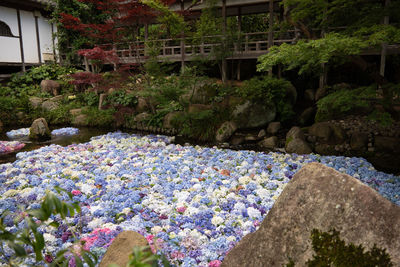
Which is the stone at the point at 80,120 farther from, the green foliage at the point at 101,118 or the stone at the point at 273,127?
the stone at the point at 273,127

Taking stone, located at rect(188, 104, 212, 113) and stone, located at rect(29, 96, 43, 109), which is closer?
stone, located at rect(188, 104, 212, 113)

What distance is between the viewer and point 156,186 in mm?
4906

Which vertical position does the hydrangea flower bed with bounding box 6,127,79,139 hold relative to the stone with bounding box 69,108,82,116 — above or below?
below

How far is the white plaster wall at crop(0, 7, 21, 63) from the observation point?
1478 centimetres

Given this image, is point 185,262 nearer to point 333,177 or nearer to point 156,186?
point 333,177

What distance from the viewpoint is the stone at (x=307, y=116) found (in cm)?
1070

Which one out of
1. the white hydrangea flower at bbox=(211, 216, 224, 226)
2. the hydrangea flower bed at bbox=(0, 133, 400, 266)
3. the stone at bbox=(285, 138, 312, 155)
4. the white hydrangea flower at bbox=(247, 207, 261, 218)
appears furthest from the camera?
the stone at bbox=(285, 138, 312, 155)

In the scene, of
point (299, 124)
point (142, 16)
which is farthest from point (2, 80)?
point (299, 124)

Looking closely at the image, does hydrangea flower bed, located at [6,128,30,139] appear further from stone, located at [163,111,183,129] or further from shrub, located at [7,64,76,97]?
stone, located at [163,111,183,129]

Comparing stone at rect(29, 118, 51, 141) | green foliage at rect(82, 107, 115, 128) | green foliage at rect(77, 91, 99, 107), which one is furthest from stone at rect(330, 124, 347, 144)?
green foliage at rect(77, 91, 99, 107)

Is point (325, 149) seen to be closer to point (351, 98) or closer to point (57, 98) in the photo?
point (351, 98)

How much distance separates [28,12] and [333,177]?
18.8 m

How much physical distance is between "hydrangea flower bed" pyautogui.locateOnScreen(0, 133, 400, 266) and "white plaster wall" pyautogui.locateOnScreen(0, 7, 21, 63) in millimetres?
10205

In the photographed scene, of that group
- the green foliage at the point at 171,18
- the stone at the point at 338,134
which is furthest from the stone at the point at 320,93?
the green foliage at the point at 171,18
